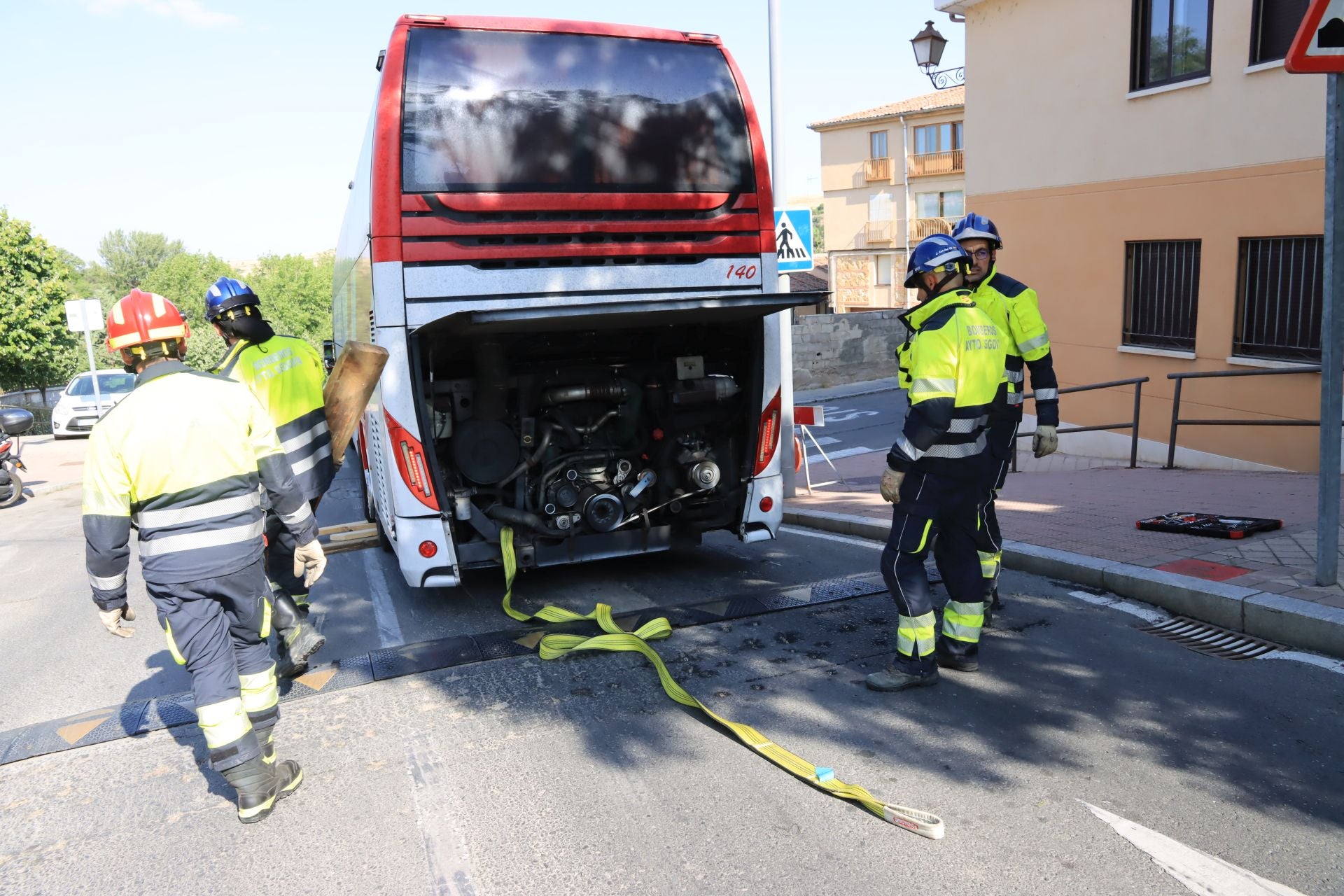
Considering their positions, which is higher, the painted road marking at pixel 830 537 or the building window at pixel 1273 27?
the building window at pixel 1273 27

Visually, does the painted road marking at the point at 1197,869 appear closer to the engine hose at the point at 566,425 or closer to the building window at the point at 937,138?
the engine hose at the point at 566,425

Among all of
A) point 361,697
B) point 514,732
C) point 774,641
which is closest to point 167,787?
point 361,697

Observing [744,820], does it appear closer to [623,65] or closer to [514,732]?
[514,732]

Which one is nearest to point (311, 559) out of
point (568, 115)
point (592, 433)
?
point (592, 433)

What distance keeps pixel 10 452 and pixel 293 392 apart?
1137 centimetres

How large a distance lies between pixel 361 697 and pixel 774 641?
2074 mm

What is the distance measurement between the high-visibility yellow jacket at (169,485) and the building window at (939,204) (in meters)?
47.4

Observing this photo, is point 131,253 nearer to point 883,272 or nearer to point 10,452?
point 883,272

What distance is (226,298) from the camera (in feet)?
15.7

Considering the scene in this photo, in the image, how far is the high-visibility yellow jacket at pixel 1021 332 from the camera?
5262 mm

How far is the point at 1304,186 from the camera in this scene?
9922 mm

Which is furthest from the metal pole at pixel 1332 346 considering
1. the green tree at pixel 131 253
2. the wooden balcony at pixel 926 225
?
the green tree at pixel 131 253

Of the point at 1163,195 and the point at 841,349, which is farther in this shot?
the point at 841,349

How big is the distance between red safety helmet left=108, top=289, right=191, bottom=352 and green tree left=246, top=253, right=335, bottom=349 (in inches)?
3055
